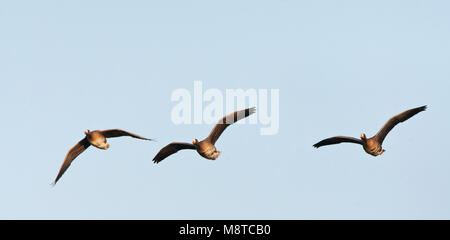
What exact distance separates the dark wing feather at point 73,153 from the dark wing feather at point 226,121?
239 inches

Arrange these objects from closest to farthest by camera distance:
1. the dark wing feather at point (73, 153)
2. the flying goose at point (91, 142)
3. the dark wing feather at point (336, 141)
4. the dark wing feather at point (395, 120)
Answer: the flying goose at point (91, 142) < the dark wing feather at point (73, 153) < the dark wing feather at point (395, 120) < the dark wing feather at point (336, 141)

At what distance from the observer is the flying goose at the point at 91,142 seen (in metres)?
40.4

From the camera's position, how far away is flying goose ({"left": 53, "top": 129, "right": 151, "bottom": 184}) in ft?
132

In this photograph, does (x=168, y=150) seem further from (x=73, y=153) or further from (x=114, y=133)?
(x=73, y=153)

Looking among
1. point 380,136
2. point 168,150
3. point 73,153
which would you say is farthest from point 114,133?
point 380,136

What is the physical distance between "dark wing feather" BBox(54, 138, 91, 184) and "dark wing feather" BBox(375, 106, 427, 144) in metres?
14.1

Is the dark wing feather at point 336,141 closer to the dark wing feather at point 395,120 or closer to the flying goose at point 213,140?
the dark wing feather at point 395,120

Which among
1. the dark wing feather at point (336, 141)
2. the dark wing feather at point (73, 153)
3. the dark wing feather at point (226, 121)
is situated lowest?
the dark wing feather at point (73, 153)

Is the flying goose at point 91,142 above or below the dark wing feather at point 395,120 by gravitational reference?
below

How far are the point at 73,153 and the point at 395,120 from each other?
617 inches

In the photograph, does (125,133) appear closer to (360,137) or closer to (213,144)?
(213,144)

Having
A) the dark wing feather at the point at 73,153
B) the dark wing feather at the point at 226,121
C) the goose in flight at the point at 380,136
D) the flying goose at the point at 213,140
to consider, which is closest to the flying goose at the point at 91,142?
the dark wing feather at the point at 73,153

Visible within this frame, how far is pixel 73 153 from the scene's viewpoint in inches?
1674

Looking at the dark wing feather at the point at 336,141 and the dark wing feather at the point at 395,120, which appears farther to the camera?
the dark wing feather at the point at 336,141
